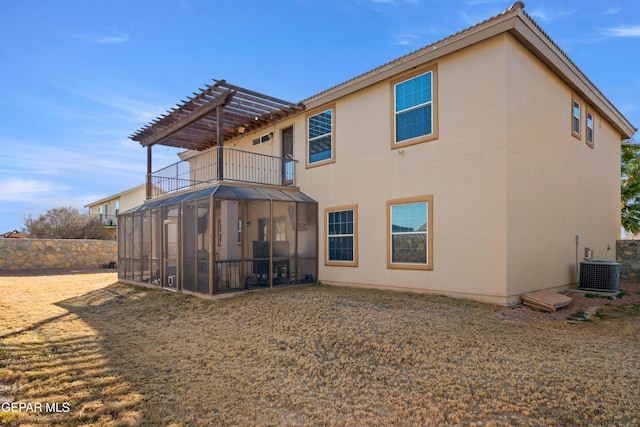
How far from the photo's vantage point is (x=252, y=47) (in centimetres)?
1234

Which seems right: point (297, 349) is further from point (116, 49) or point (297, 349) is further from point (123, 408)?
point (116, 49)

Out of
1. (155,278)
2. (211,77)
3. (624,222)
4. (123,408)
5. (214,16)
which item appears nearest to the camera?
(123,408)

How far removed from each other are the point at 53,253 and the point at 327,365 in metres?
19.5

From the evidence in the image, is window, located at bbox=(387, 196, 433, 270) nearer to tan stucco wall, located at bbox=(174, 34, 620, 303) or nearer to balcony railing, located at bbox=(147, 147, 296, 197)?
tan stucco wall, located at bbox=(174, 34, 620, 303)

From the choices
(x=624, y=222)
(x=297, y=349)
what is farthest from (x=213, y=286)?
(x=624, y=222)

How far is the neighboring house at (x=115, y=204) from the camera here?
36375 millimetres

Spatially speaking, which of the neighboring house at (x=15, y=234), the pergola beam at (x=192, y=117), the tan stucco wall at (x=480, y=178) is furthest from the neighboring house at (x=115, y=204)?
the tan stucco wall at (x=480, y=178)

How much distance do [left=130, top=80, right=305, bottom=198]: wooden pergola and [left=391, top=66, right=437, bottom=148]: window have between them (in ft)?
11.1

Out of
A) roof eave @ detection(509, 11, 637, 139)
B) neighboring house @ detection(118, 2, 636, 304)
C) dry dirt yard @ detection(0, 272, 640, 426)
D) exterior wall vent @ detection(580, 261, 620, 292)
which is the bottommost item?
dry dirt yard @ detection(0, 272, 640, 426)

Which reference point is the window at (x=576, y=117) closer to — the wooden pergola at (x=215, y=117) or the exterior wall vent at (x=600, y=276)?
the exterior wall vent at (x=600, y=276)

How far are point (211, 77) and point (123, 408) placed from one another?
8.29 meters

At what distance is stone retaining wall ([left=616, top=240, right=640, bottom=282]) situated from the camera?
1216 cm

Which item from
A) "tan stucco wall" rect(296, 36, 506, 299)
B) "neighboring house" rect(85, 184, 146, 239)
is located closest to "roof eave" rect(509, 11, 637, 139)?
"tan stucco wall" rect(296, 36, 506, 299)

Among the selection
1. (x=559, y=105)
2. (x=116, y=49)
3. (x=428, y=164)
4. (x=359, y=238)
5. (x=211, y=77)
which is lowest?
(x=359, y=238)
